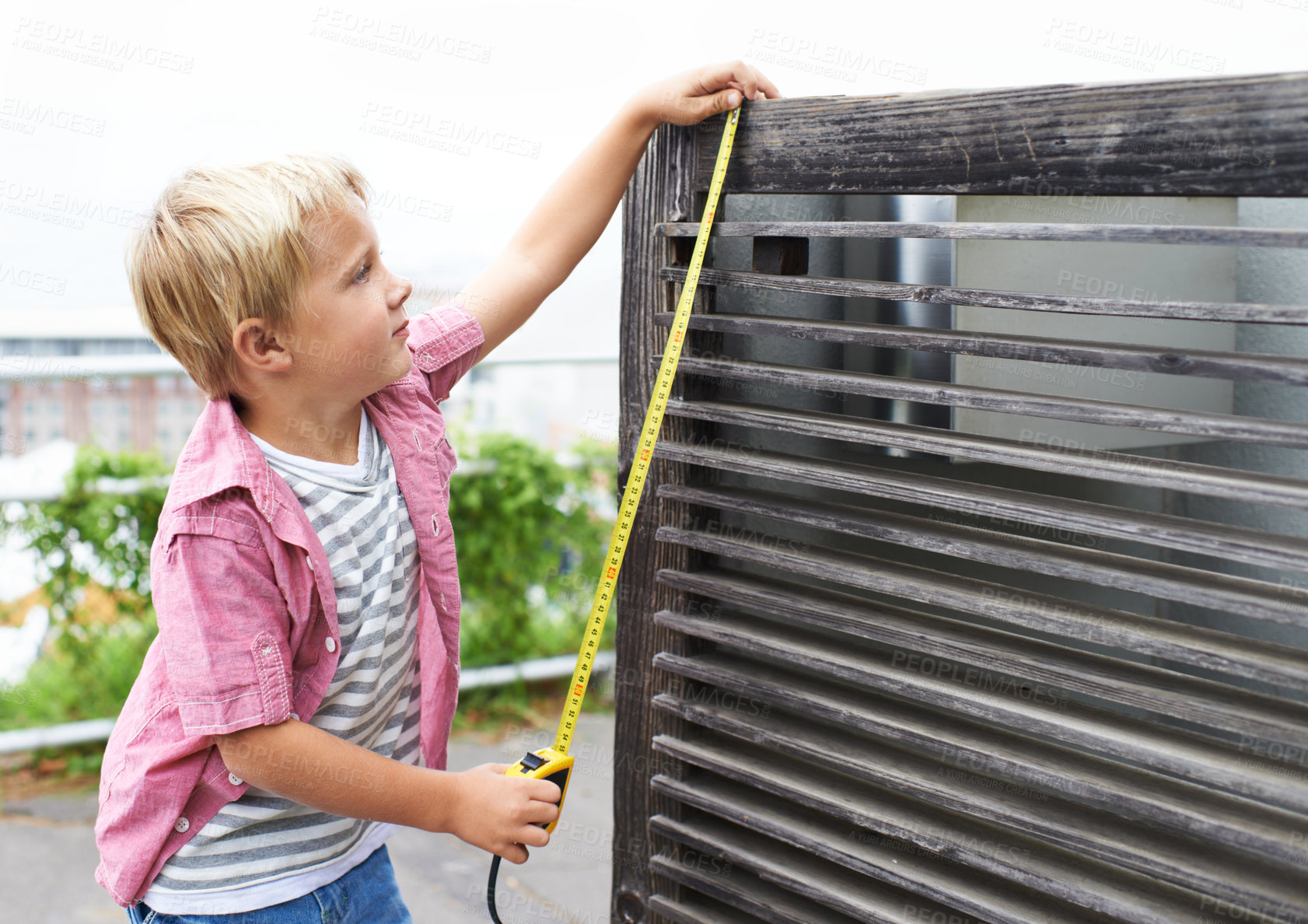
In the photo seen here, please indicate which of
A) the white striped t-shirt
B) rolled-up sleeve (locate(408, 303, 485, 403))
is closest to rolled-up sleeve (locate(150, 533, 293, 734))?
the white striped t-shirt

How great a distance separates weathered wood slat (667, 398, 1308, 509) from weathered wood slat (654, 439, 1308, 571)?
5cm

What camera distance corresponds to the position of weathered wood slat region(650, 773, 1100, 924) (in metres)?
1.36

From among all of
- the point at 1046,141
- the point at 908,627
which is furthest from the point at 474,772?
the point at 1046,141

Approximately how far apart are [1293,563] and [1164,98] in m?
0.54

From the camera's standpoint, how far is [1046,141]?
4.09 feet

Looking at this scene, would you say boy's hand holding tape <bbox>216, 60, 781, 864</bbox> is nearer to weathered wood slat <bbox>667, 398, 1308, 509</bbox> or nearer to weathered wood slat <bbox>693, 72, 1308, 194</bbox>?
weathered wood slat <bbox>693, 72, 1308, 194</bbox>

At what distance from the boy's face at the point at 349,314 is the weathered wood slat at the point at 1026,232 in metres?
0.47

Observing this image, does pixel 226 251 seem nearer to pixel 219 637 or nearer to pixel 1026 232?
pixel 219 637

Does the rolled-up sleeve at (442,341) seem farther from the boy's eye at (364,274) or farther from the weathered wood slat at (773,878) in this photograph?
the weathered wood slat at (773,878)

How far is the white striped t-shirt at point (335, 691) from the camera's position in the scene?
159 centimetres

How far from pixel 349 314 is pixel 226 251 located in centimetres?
19

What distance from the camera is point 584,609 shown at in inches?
191

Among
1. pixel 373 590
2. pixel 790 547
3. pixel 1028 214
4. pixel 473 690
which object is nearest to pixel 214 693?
pixel 373 590

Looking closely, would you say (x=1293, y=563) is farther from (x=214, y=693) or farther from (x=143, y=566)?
(x=143, y=566)
